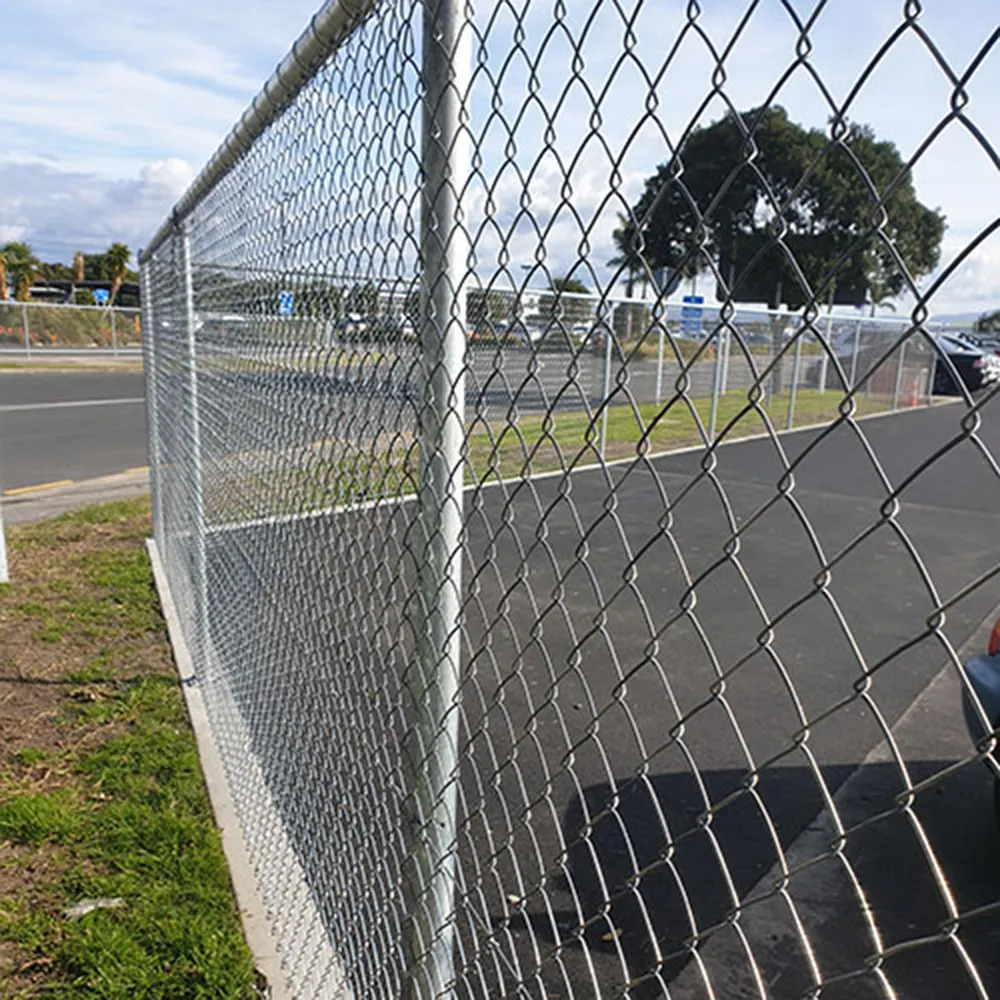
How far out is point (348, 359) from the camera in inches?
83.0

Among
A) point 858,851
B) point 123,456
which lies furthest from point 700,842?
point 123,456

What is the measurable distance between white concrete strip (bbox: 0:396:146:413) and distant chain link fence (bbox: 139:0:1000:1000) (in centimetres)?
1198

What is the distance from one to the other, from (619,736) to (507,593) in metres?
2.84

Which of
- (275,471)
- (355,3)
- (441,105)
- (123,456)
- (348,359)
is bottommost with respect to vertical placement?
(123,456)

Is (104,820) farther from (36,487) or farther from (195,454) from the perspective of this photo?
(36,487)

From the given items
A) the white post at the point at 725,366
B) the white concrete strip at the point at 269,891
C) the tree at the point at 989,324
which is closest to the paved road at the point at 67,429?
the white concrete strip at the point at 269,891

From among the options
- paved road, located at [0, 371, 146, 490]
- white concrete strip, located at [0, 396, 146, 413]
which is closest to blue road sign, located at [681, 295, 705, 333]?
paved road, located at [0, 371, 146, 490]

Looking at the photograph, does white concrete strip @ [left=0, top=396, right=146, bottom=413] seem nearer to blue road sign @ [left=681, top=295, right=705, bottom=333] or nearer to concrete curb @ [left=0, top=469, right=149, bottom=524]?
concrete curb @ [left=0, top=469, right=149, bottom=524]

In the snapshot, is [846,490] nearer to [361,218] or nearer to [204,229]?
[204,229]

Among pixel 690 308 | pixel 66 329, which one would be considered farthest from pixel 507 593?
pixel 66 329

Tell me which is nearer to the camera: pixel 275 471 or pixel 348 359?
pixel 348 359

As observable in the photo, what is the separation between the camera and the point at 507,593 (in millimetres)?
1504

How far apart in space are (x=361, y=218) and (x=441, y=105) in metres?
0.51

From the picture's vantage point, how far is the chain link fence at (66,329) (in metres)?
26.5
